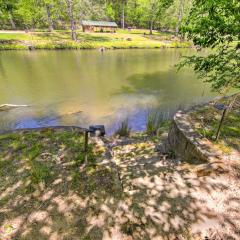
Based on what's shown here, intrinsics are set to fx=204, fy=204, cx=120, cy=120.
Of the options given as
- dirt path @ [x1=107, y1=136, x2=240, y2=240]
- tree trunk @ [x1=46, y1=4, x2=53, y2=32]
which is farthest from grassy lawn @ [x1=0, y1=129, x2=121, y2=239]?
tree trunk @ [x1=46, y1=4, x2=53, y2=32]

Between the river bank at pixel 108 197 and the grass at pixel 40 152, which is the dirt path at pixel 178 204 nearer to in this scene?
the river bank at pixel 108 197

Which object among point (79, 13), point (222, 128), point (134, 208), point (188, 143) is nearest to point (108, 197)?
point (134, 208)

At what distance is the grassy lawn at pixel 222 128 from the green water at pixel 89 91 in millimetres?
2813

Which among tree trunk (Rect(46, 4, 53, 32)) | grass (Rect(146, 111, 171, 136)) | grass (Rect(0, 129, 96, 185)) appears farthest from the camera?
tree trunk (Rect(46, 4, 53, 32))

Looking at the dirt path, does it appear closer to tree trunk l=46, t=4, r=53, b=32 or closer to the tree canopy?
the tree canopy

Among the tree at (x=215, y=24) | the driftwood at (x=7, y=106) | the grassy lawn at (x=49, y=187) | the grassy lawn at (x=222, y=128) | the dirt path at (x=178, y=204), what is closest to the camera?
the dirt path at (x=178, y=204)

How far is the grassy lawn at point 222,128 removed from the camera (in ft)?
12.3

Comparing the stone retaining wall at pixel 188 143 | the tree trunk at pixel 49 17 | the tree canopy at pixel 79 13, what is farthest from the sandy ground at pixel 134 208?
the tree trunk at pixel 49 17

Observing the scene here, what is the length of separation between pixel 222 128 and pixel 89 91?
773cm

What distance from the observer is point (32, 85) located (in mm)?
11219

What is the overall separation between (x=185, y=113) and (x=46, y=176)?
333cm

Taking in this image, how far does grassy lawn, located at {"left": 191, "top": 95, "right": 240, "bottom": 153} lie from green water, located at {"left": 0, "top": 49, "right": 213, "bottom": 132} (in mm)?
2813

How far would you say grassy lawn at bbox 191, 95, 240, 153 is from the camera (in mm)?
3763

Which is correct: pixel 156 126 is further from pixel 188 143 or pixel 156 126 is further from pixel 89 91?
pixel 89 91
